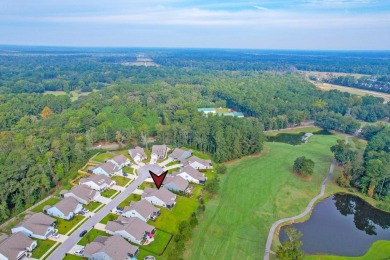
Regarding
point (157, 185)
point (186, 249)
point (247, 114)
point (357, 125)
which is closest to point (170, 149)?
point (157, 185)

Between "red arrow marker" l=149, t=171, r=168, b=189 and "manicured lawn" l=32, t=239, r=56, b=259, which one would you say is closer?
"manicured lawn" l=32, t=239, r=56, b=259

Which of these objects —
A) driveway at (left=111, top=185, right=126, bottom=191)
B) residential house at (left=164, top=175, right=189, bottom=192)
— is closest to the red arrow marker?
residential house at (left=164, top=175, right=189, bottom=192)

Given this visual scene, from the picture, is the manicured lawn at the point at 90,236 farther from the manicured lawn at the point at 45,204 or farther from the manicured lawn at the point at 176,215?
the manicured lawn at the point at 45,204

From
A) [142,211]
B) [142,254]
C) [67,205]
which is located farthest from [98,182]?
[142,254]

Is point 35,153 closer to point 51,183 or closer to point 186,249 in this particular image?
point 51,183

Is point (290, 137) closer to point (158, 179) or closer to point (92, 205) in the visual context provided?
point (158, 179)

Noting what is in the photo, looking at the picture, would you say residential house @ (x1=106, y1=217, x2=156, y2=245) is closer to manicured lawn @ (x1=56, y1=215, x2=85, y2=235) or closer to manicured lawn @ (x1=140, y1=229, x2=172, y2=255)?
manicured lawn @ (x1=140, y1=229, x2=172, y2=255)
